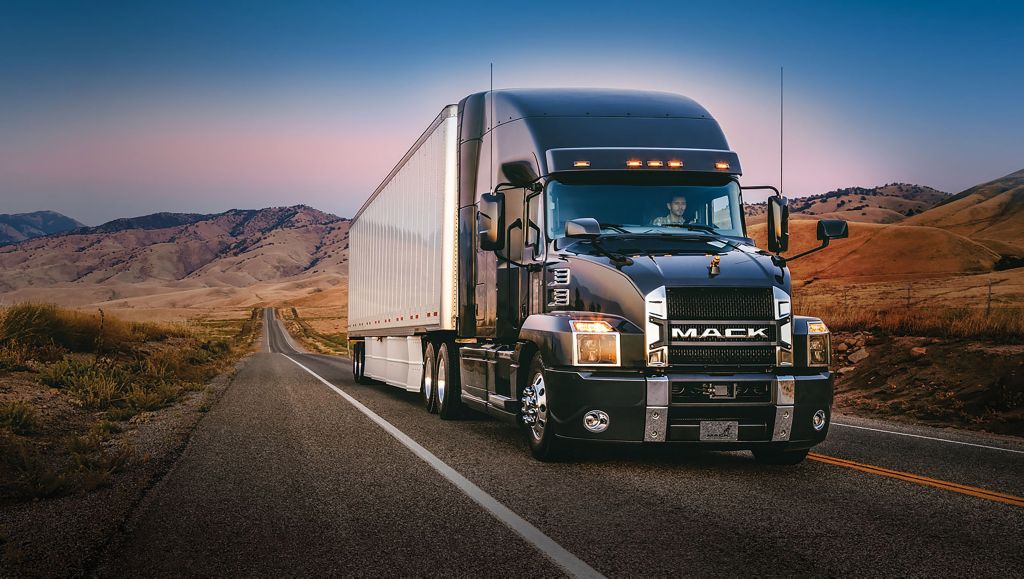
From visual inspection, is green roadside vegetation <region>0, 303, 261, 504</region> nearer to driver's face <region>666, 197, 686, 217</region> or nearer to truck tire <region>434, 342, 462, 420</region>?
truck tire <region>434, 342, 462, 420</region>

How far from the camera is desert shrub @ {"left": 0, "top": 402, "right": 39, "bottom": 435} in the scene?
34.9 ft

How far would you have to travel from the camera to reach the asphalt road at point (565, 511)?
17.0 ft

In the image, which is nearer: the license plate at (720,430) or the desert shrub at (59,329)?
the license plate at (720,430)

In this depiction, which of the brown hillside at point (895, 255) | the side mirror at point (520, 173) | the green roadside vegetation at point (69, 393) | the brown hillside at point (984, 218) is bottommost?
the green roadside vegetation at point (69, 393)

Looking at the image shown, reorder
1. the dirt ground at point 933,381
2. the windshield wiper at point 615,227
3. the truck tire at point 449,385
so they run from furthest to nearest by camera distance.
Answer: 1. the dirt ground at point 933,381
2. the truck tire at point 449,385
3. the windshield wiper at point 615,227

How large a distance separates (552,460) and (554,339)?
1.26 metres

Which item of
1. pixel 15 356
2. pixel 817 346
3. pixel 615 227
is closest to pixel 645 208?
pixel 615 227

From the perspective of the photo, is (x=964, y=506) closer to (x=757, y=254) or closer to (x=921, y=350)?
(x=757, y=254)

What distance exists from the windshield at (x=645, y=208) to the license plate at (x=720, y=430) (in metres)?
2.20

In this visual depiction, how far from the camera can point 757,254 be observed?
8.74 metres

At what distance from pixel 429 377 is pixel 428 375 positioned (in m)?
0.09

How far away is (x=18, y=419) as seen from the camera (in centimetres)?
1086

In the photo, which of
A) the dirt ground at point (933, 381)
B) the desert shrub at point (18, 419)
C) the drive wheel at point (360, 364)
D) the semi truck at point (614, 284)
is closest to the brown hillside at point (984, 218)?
the dirt ground at point (933, 381)

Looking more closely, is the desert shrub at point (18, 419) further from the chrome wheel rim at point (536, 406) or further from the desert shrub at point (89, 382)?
the chrome wheel rim at point (536, 406)
